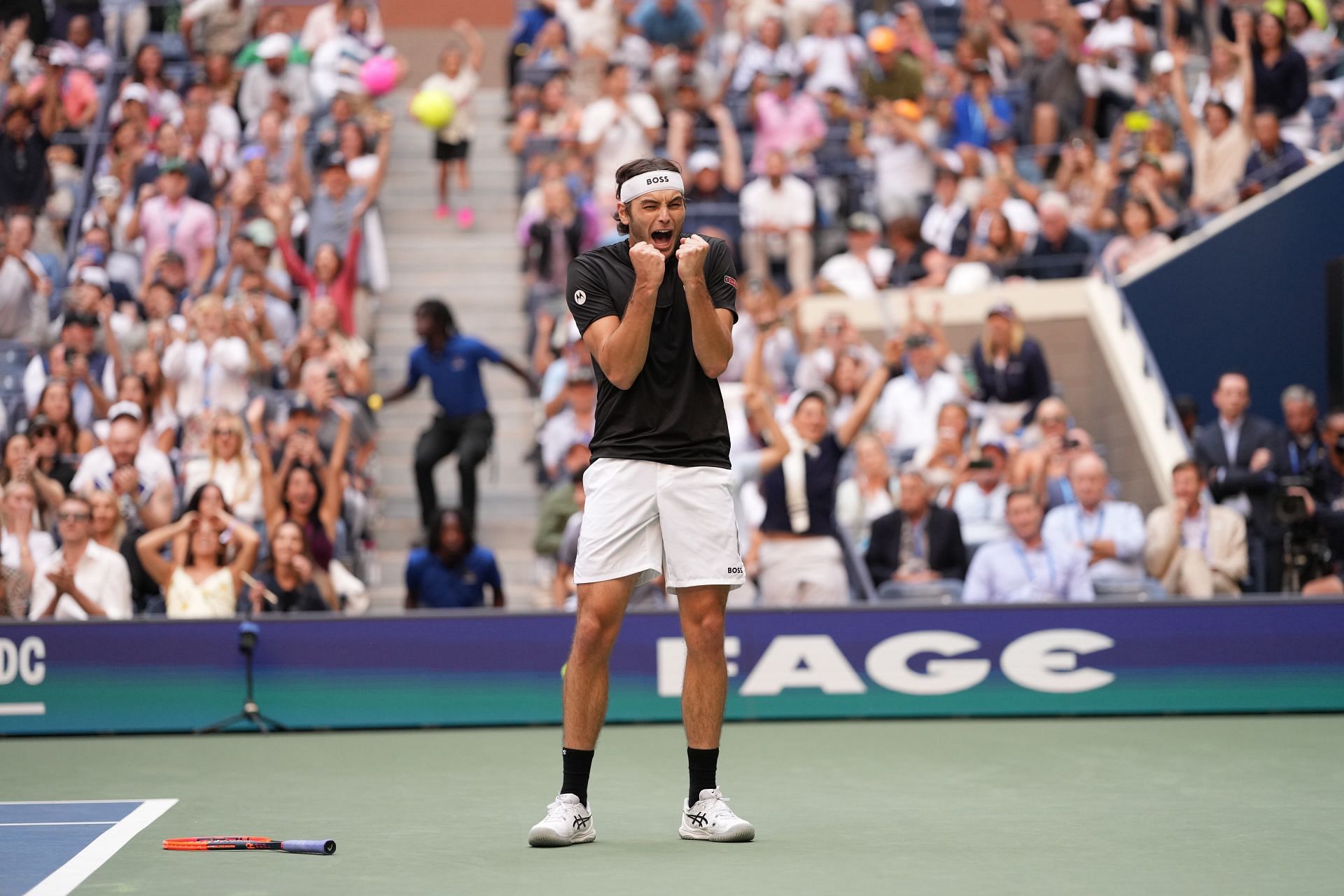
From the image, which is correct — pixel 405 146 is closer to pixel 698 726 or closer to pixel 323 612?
pixel 323 612

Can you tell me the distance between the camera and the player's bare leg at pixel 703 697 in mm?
5953

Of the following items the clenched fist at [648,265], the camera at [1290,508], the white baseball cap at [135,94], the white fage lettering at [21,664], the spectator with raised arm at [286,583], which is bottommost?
the white fage lettering at [21,664]

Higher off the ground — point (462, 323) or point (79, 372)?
point (462, 323)

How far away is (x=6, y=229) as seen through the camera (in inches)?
585

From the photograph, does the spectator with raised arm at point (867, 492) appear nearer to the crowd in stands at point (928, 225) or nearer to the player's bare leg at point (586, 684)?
the crowd in stands at point (928, 225)

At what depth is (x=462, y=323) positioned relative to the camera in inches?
624

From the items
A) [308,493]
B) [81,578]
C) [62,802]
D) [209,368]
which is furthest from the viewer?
[209,368]

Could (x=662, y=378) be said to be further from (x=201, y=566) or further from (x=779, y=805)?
(x=201, y=566)

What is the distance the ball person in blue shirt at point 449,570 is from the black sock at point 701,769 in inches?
194

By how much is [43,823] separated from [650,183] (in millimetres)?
3117

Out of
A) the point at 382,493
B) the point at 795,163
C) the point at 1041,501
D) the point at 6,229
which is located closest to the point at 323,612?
the point at 382,493

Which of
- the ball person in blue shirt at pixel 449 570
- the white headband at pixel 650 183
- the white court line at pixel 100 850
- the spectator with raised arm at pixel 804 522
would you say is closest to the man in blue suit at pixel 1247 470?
the spectator with raised arm at pixel 804 522

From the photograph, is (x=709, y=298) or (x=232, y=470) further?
(x=232, y=470)

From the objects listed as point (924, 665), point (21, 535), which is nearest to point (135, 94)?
point (21, 535)
